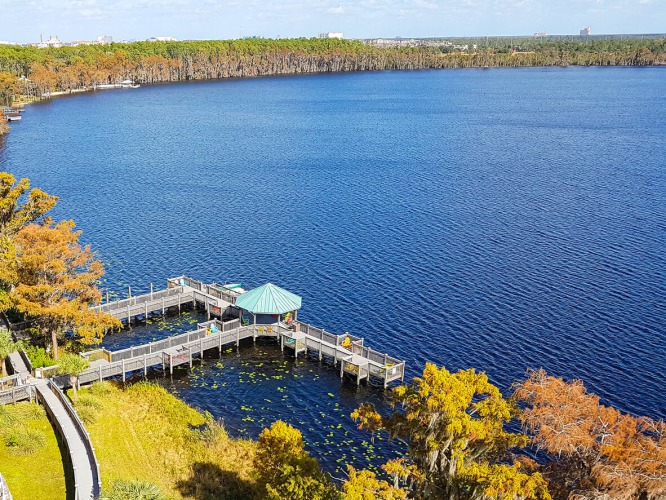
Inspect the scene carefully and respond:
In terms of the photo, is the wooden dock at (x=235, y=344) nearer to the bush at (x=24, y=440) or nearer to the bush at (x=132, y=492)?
the bush at (x=24, y=440)

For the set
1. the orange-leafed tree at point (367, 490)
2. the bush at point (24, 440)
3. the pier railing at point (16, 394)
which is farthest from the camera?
the pier railing at point (16, 394)

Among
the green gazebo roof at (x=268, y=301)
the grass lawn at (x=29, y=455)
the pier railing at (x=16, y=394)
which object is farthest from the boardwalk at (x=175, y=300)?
the grass lawn at (x=29, y=455)

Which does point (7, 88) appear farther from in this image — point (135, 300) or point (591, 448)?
point (591, 448)

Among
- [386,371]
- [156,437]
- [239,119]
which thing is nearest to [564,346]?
[386,371]

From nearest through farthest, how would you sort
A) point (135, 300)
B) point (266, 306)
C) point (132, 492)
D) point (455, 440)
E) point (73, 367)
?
point (455, 440), point (132, 492), point (73, 367), point (266, 306), point (135, 300)

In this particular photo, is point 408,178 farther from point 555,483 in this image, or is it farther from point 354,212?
point 555,483

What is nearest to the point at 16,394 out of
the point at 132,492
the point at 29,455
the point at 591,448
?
the point at 29,455
